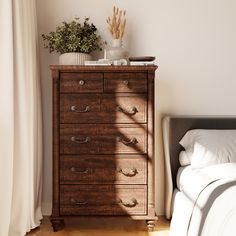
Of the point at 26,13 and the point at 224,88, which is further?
the point at 224,88

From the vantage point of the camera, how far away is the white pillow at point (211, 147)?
2543mm

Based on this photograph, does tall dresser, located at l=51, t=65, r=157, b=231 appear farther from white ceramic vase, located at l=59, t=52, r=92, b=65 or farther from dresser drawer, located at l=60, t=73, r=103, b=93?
white ceramic vase, located at l=59, t=52, r=92, b=65

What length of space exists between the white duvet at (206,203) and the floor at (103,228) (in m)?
A: 0.32

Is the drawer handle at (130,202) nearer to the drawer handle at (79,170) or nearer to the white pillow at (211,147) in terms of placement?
the drawer handle at (79,170)

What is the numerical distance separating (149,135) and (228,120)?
779 millimetres

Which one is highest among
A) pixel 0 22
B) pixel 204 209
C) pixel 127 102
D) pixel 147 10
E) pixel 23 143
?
pixel 147 10

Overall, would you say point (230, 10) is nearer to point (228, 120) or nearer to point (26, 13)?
point (228, 120)

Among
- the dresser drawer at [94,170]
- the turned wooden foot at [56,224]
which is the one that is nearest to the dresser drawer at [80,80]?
the dresser drawer at [94,170]

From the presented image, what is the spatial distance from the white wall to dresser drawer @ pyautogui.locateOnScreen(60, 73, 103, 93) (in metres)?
0.50

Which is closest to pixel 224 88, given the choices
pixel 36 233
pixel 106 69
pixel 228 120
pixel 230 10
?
pixel 228 120

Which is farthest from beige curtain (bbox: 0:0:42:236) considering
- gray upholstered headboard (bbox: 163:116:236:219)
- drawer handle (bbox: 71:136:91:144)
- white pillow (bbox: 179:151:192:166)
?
white pillow (bbox: 179:151:192:166)

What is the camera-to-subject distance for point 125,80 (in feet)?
8.32

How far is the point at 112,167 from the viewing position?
254 centimetres

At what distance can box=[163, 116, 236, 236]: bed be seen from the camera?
67.0 inches
